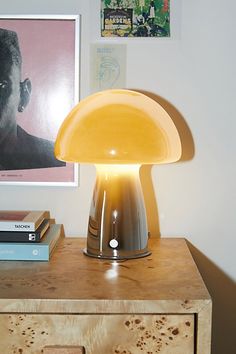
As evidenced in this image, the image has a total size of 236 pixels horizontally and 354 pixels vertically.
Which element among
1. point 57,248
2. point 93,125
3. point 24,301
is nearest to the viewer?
point 24,301

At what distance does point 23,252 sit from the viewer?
1086mm

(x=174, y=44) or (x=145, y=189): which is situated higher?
(x=174, y=44)

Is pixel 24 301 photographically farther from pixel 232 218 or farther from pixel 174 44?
pixel 174 44

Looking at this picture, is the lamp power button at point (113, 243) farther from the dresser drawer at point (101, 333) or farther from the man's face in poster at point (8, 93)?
the man's face in poster at point (8, 93)

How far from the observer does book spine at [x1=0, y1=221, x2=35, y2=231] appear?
43.3 inches

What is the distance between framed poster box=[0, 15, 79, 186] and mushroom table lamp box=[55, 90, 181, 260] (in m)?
0.24

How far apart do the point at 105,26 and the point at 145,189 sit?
449mm

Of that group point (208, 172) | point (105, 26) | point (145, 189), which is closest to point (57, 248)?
point (145, 189)

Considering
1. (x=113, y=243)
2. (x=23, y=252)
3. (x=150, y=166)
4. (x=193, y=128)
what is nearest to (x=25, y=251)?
(x=23, y=252)

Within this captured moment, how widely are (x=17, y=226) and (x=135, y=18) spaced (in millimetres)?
629

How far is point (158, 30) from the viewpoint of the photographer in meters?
1.30

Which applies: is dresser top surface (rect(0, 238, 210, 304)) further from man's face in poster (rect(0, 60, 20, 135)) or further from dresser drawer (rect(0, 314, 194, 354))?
man's face in poster (rect(0, 60, 20, 135))

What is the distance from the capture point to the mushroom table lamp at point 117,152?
1007 millimetres

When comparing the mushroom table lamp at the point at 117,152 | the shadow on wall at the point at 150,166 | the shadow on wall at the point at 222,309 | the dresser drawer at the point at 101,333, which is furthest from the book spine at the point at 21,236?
the shadow on wall at the point at 222,309
